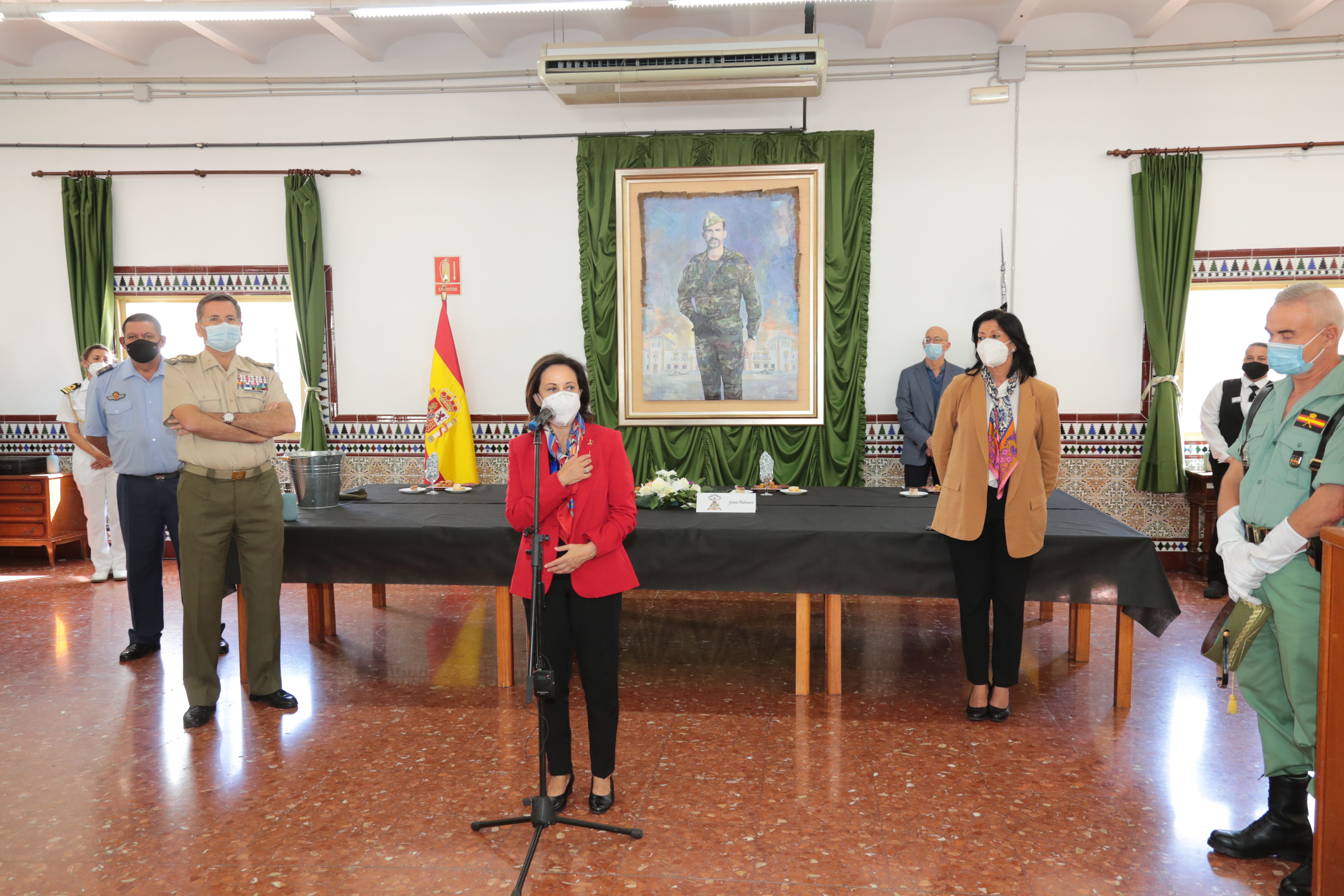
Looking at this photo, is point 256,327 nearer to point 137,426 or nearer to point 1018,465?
point 137,426

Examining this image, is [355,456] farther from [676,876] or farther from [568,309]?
[676,876]

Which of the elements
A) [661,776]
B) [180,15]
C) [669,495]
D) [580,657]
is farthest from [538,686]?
[180,15]

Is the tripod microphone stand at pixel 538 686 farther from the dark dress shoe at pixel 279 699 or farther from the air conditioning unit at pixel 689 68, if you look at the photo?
the air conditioning unit at pixel 689 68

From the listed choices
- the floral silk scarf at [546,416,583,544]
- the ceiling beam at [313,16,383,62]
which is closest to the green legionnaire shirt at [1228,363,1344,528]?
the floral silk scarf at [546,416,583,544]

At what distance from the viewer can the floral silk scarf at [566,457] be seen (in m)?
2.66

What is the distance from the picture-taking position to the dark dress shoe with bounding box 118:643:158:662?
452cm

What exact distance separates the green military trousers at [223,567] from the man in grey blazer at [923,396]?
4.29 metres

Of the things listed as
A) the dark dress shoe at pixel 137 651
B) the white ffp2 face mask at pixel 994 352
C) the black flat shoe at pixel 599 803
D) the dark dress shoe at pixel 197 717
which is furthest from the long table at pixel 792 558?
the dark dress shoe at pixel 137 651

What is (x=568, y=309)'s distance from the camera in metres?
6.86

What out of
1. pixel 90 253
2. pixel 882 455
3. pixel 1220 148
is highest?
pixel 1220 148

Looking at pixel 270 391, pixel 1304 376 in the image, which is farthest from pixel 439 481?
pixel 1304 376

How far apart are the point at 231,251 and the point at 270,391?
3.95 meters

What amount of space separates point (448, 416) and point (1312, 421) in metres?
5.64

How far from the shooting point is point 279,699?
3.83m
